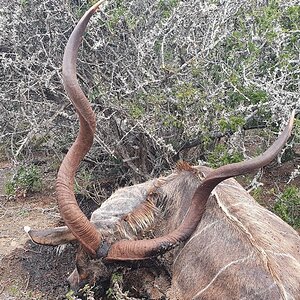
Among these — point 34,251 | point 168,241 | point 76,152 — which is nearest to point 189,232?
point 168,241

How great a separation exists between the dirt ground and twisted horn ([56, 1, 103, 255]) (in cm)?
69

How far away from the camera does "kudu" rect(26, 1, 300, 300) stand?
2.77m

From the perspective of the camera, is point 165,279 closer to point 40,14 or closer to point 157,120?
point 157,120

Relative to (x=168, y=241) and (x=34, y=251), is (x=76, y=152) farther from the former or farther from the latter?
(x=34, y=251)

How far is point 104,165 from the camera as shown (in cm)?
526

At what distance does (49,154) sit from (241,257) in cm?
334

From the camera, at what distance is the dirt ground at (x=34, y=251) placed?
3.94 meters

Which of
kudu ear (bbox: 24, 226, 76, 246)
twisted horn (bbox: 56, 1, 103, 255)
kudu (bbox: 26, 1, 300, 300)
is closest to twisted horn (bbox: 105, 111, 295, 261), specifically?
kudu (bbox: 26, 1, 300, 300)

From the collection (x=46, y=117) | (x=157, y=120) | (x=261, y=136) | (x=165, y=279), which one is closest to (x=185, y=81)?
(x=157, y=120)

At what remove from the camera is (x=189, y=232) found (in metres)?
3.22

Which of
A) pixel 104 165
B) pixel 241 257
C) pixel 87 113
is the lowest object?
pixel 104 165

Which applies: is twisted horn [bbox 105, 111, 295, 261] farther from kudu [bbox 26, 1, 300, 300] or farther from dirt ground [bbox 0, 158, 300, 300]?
dirt ground [bbox 0, 158, 300, 300]

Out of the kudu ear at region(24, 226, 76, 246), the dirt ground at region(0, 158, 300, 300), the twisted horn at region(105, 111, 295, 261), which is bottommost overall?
the dirt ground at region(0, 158, 300, 300)

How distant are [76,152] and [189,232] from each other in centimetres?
79
